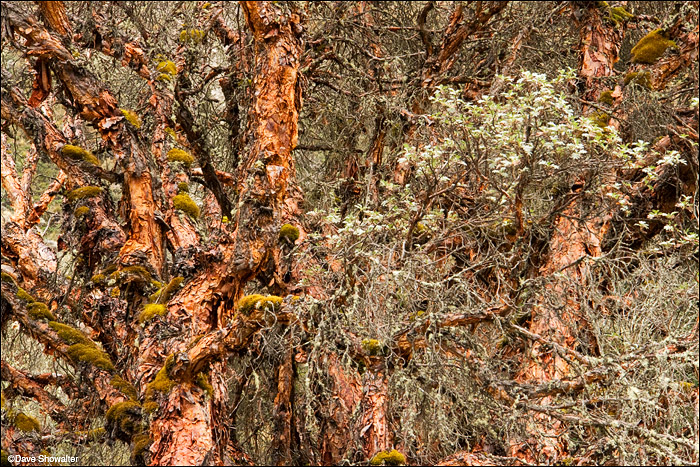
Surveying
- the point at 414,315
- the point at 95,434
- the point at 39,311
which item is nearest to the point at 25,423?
the point at 95,434

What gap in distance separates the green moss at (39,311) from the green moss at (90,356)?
1.03 ft

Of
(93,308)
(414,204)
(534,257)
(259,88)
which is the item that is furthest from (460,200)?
(93,308)

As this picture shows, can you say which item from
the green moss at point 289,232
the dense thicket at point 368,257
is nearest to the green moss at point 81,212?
the dense thicket at point 368,257

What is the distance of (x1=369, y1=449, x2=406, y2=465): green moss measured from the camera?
5.77 metres

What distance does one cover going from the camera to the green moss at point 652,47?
7.61m

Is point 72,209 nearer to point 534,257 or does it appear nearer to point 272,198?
point 272,198

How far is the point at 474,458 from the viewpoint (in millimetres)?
5367

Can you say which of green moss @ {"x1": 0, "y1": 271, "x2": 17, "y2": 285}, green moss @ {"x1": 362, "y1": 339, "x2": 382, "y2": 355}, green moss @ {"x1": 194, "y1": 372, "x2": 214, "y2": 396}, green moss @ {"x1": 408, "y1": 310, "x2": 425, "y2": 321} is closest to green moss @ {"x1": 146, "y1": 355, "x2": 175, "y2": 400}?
green moss @ {"x1": 194, "y1": 372, "x2": 214, "y2": 396}

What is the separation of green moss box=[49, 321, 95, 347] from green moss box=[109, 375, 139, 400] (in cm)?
45

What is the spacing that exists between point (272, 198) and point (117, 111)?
5.50ft

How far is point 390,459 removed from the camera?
19.0ft

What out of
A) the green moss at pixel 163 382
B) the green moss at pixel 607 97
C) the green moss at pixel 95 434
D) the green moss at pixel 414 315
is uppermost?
the green moss at pixel 607 97

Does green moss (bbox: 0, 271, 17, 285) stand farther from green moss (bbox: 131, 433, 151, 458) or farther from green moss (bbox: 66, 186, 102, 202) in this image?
green moss (bbox: 131, 433, 151, 458)

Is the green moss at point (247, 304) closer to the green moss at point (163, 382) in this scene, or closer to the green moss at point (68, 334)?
the green moss at point (163, 382)
